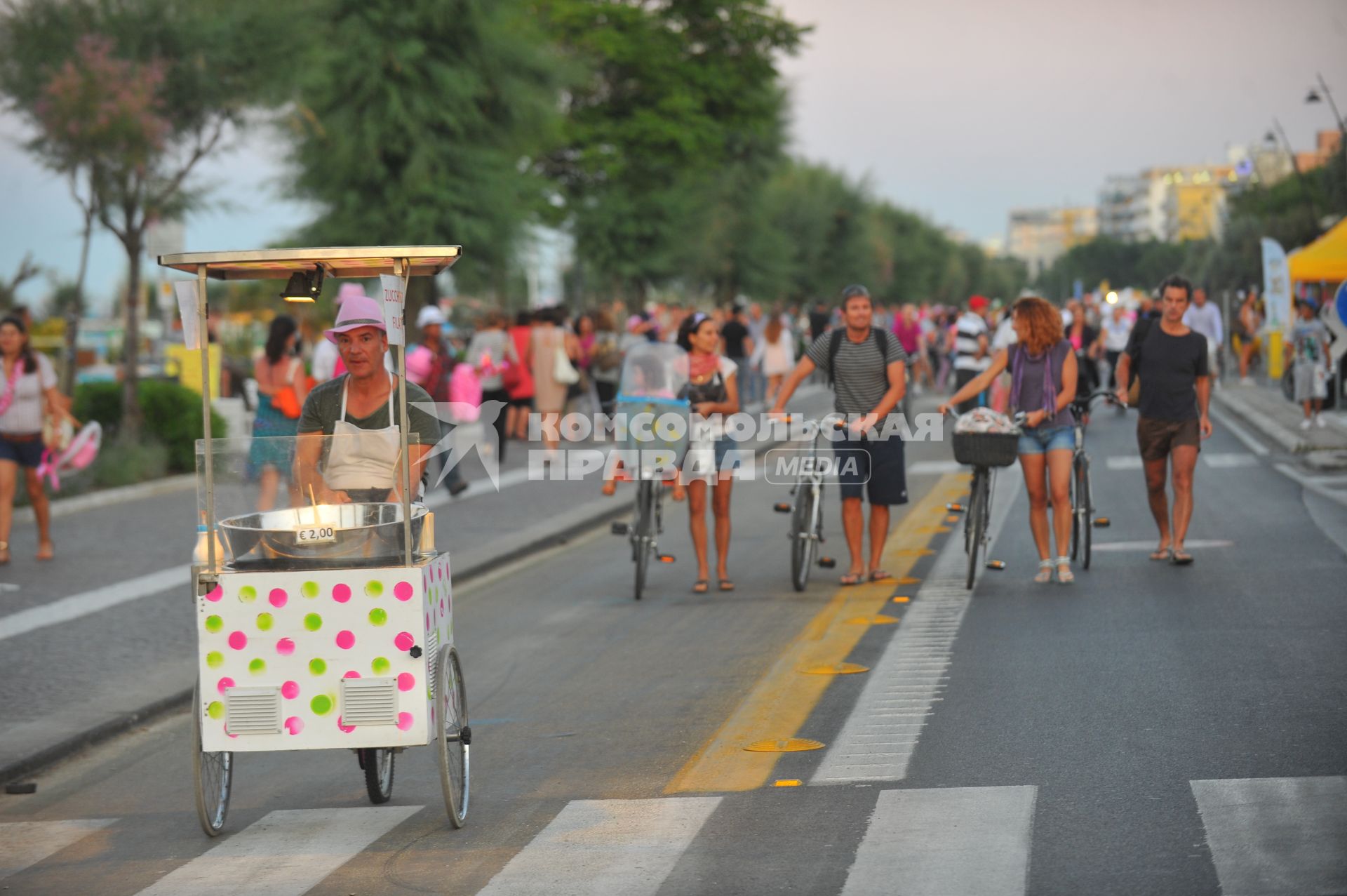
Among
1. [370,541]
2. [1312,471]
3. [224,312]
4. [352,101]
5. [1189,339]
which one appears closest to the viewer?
[370,541]

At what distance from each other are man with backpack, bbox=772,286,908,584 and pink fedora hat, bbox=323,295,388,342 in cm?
464

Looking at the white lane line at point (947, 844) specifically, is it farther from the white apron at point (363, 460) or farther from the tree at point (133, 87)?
the tree at point (133, 87)

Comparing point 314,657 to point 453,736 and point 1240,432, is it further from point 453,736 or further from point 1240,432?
point 1240,432

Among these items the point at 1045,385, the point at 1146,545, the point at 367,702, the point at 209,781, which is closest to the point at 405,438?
the point at 367,702

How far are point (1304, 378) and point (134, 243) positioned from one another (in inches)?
601

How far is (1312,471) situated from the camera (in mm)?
18328

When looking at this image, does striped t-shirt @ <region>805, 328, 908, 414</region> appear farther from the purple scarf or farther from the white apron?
the white apron

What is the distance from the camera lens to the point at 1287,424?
24.3 m

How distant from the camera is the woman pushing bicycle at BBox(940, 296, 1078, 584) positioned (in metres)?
11.1

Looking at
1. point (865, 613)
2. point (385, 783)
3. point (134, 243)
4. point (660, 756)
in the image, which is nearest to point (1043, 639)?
point (865, 613)

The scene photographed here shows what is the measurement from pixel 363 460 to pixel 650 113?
40611 millimetres

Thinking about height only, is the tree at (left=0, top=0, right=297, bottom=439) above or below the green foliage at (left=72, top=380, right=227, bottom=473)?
above

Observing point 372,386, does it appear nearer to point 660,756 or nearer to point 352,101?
point 660,756

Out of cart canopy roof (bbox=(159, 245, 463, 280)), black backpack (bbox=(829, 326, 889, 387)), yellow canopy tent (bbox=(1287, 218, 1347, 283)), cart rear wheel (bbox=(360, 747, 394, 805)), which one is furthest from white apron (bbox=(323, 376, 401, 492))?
yellow canopy tent (bbox=(1287, 218, 1347, 283))
